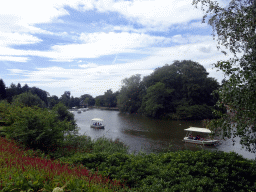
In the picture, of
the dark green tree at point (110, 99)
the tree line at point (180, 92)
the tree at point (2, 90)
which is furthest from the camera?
the dark green tree at point (110, 99)

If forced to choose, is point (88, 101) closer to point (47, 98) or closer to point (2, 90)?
point (47, 98)

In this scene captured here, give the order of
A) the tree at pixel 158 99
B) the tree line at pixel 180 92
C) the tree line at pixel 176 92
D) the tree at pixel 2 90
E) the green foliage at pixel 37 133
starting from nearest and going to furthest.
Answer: the green foliage at pixel 37 133
the tree line at pixel 180 92
the tree line at pixel 176 92
the tree at pixel 2 90
the tree at pixel 158 99

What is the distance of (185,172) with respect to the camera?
581cm

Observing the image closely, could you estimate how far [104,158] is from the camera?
6934mm

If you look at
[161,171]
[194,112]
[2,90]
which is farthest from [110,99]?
[161,171]

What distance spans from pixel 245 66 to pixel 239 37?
1.27m

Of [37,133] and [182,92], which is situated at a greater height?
[182,92]

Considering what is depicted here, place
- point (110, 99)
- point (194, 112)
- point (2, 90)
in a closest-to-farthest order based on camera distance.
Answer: point (194, 112)
point (2, 90)
point (110, 99)

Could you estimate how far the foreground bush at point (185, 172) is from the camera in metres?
5.12

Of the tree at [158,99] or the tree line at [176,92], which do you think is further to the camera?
the tree at [158,99]

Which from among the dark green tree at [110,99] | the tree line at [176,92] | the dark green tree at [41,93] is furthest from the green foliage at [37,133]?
the dark green tree at [110,99]

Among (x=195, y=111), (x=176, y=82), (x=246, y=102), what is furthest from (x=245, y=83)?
(x=176, y=82)

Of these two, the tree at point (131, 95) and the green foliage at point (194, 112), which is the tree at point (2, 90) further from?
the green foliage at point (194, 112)

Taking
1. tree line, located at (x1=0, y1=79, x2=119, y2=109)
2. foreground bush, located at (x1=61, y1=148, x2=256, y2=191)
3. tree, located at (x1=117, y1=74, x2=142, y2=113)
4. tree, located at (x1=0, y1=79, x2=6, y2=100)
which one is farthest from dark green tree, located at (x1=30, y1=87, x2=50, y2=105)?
foreground bush, located at (x1=61, y1=148, x2=256, y2=191)
